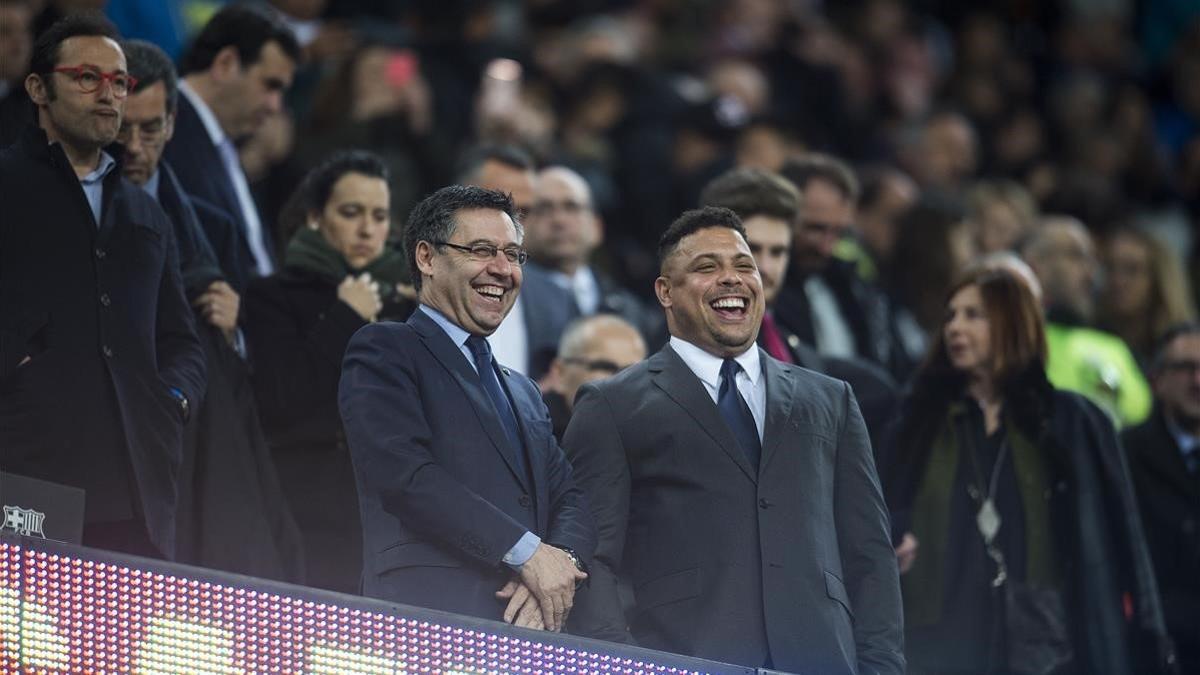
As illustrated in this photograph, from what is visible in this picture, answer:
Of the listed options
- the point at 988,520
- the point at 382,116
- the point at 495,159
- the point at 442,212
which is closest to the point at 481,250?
the point at 442,212

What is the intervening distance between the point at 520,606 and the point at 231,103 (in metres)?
3.05

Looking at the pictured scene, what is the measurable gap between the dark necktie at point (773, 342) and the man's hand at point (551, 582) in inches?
92.8

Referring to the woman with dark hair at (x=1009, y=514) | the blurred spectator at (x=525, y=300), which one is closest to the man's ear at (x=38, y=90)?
the blurred spectator at (x=525, y=300)

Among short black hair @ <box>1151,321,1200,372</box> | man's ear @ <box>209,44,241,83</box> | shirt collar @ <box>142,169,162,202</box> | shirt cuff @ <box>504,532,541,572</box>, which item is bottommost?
shirt cuff @ <box>504,532,541,572</box>

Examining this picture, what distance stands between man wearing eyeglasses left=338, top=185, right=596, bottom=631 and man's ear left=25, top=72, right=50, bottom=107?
114 cm

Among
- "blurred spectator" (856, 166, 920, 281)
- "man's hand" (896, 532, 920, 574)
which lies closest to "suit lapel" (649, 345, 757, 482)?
"man's hand" (896, 532, 920, 574)

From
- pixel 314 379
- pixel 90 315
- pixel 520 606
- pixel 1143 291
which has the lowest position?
pixel 520 606

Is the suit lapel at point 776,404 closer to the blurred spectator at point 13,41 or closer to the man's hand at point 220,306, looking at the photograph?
the man's hand at point 220,306

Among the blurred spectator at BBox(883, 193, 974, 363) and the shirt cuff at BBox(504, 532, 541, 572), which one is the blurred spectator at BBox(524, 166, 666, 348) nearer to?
the blurred spectator at BBox(883, 193, 974, 363)

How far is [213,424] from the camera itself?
21.0 ft

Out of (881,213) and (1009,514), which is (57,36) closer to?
(1009,514)

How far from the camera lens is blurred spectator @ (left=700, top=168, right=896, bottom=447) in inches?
296

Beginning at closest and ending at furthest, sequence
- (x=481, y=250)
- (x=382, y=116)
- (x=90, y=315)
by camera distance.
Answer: (x=481, y=250) → (x=90, y=315) → (x=382, y=116)

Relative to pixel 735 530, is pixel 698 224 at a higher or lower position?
higher
